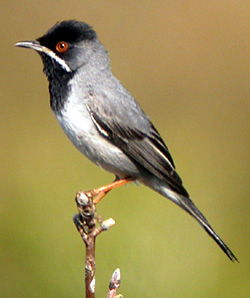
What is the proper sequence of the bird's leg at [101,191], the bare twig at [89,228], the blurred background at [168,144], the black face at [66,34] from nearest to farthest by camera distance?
the bare twig at [89,228], the bird's leg at [101,191], the black face at [66,34], the blurred background at [168,144]

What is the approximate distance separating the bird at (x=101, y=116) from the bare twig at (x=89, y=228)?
0.48 meters

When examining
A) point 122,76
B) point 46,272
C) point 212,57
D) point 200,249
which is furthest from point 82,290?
point 212,57

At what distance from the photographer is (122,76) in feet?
21.9

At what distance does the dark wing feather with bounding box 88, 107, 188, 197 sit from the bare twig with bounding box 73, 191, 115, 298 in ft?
1.78

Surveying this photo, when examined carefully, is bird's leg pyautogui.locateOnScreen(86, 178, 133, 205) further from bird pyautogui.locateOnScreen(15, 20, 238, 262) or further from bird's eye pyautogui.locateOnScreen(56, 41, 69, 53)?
bird's eye pyautogui.locateOnScreen(56, 41, 69, 53)

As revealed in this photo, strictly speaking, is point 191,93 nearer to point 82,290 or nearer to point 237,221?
point 237,221

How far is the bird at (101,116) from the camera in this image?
3545 millimetres

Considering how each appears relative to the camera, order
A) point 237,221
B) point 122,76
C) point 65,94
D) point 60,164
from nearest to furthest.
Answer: point 65,94
point 237,221
point 60,164
point 122,76

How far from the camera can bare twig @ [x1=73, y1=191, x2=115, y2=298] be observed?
265 cm

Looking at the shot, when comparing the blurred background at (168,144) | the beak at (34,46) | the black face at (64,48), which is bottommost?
the blurred background at (168,144)

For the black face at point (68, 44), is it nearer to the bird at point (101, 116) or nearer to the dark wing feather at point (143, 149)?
the bird at point (101, 116)

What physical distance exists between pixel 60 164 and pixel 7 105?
3.40 ft

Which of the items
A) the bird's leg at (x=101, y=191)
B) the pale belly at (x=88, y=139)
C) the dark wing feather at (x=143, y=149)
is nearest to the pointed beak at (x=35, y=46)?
the pale belly at (x=88, y=139)

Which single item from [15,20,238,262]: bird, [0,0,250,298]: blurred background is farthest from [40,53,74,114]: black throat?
[0,0,250,298]: blurred background
